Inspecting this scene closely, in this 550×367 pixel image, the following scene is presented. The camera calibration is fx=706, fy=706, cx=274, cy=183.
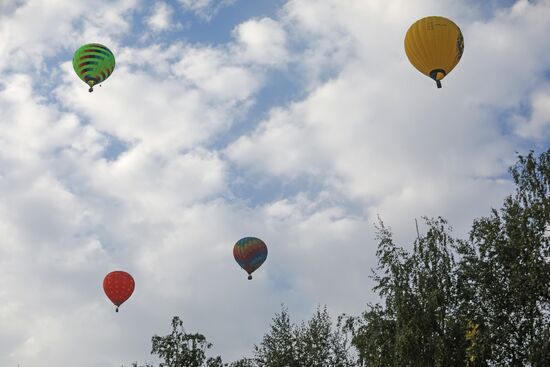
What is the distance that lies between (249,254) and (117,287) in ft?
26.7

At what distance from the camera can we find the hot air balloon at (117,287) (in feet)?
133

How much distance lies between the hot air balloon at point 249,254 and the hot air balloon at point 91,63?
1311cm

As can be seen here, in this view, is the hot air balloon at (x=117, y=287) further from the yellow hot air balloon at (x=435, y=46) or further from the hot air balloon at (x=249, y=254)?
the yellow hot air balloon at (x=435, y=46)

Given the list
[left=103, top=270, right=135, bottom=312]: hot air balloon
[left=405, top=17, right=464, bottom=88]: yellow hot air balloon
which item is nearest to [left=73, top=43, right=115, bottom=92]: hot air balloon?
[left=103, top=270, right=135, bottom=312]: hot air balloon

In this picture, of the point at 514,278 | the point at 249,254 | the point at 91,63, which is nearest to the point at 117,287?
the point at 249,254

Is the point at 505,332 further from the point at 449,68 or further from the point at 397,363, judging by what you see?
the point at 449,68

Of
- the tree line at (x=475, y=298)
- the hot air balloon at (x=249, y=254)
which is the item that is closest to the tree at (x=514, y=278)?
the tree line at (x=475, y=298)

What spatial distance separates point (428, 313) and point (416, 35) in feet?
36.1

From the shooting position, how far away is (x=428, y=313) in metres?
26.7

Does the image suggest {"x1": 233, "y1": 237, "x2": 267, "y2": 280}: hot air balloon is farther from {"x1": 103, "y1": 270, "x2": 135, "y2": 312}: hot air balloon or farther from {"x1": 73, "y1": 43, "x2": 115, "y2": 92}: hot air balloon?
{"x1": 73, "y1": 43, "x2": 115, "y2": 92}: hot air balloon

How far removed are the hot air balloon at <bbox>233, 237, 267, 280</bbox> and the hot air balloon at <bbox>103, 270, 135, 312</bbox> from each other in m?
6.86

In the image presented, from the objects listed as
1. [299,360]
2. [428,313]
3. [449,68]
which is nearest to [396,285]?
[428,313]

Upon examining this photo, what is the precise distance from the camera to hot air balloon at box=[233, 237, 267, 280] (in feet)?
143

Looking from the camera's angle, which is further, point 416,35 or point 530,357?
point 416,35
